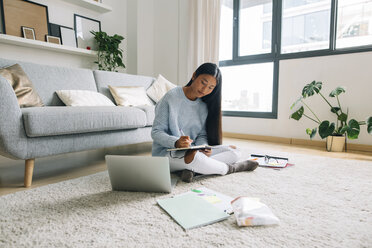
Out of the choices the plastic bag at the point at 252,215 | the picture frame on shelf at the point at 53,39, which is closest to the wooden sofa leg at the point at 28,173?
the plastic bag at the point at 252,215

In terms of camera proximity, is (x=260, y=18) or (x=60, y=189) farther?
(x=260, y=18)

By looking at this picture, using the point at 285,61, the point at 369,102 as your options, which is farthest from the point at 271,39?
the point at 369,102

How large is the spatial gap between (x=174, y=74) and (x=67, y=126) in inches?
113

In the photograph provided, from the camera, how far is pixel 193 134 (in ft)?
5.37

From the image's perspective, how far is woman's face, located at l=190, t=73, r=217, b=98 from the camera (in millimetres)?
1384

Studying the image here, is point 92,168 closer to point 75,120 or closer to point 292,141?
point 75,120

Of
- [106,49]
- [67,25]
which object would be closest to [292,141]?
[106,49]

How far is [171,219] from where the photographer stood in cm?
100

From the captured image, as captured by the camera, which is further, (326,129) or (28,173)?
(326,129)

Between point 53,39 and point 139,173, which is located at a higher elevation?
point 53,39

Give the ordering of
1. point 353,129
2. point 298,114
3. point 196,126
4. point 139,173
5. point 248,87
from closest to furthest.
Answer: point 139,173 < point 196,126 < point 353,129 < point 298,114 < point 248,87

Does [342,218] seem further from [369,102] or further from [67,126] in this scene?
[369,102]

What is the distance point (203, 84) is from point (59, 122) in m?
0.92

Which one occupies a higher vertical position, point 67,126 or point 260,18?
point 260,18
